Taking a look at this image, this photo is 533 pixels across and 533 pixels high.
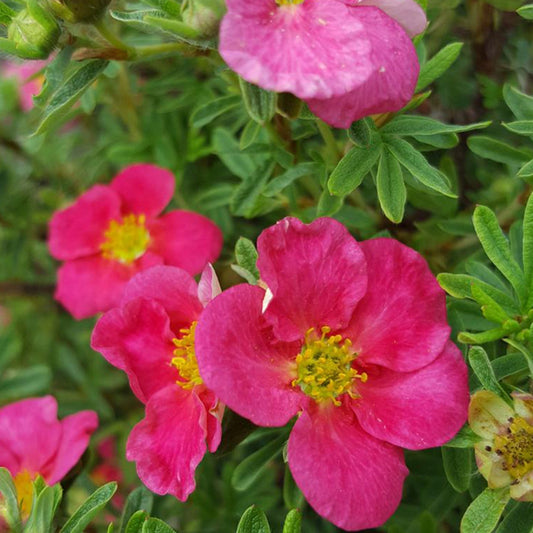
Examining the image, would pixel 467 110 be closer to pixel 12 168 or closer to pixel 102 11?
pixel 102 11

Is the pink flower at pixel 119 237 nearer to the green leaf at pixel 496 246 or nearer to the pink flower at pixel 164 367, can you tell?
the pink flower at pixel 164 367

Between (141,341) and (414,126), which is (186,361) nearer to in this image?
(141,341)

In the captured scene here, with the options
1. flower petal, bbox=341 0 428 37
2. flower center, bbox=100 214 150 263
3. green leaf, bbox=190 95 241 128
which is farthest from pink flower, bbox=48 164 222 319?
flower petal, bbox=341 0 428 37

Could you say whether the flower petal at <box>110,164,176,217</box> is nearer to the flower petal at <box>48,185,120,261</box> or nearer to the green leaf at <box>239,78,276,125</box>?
the flower petal at <box>48,185,120,261</box>

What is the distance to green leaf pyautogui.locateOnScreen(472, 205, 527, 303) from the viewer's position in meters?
0.88

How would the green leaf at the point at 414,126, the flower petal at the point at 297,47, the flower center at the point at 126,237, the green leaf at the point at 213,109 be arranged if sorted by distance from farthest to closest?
1. the flower center at the point at 126,237
2. the green leaf at the point at 213,109
3. the green leaf at the point at 414,126
4. the flower petal at the point at 297,47

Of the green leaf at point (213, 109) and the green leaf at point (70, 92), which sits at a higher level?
the green leaf at point (70, 92)

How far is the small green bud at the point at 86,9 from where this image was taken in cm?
89

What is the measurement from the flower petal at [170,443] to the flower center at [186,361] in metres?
0.02

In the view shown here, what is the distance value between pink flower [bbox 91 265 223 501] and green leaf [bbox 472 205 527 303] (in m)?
0.30

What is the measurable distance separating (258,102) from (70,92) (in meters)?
0.26

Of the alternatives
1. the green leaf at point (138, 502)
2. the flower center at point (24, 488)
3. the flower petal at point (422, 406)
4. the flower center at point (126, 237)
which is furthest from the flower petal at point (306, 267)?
the flower center at point (126, 237)

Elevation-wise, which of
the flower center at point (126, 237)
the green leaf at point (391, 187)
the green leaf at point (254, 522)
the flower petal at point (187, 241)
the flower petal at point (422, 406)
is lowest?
the flower center at point (126, 237)

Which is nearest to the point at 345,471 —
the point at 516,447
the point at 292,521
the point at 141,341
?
the point at 292,521
